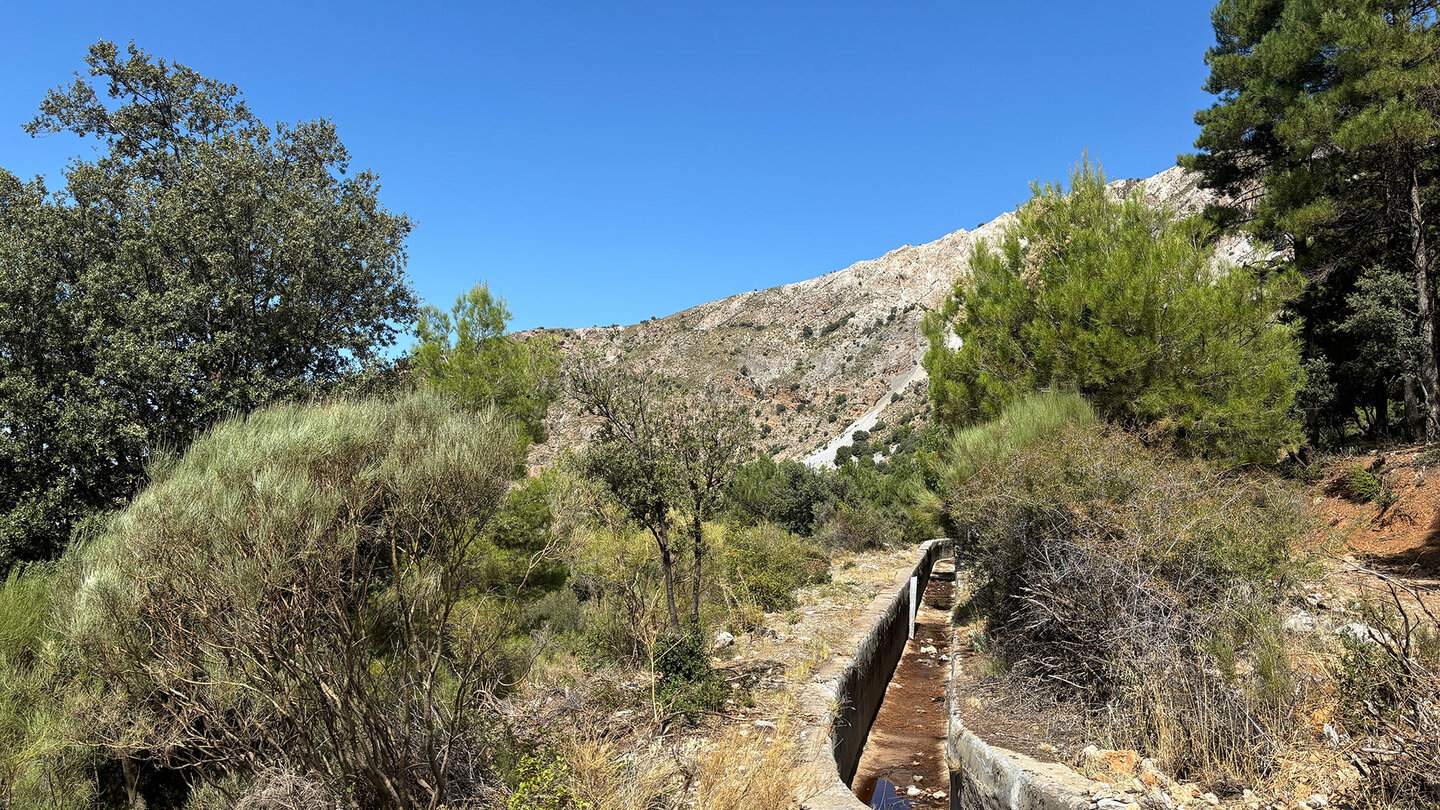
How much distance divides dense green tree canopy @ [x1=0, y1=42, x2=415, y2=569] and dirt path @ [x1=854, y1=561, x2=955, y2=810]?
977 centimetres

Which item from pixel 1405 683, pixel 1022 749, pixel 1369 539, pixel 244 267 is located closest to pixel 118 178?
pixel 244 267

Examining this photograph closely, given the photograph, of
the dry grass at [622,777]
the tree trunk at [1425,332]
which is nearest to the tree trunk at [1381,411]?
the tree trunk at [1425,332]

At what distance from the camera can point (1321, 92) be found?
15.4 metres

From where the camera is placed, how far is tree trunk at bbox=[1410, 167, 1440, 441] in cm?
1428

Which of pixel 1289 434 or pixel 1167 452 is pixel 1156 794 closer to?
pixel 1167 452

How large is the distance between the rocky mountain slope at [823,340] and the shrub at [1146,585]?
43.4 metres

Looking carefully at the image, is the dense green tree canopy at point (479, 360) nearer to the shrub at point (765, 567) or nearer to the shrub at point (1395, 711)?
the shrub at point (765, 567)

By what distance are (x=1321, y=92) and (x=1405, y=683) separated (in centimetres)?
1722

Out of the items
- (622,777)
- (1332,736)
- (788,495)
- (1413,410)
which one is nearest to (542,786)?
(622,777)

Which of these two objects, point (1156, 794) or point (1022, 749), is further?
point (1022, 749)

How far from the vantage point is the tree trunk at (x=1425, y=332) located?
14.3 meters

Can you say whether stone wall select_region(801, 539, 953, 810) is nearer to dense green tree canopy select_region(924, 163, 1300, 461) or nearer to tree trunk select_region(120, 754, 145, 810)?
dense green tree canopy select_region(924, 163, 1300, 461)

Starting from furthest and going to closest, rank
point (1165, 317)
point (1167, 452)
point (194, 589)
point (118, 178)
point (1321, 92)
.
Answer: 1. point (1321, 92)
2. point (118, 178)
3. point (1165, 317)
4. point (1167, 452)
5. point (194, 589)

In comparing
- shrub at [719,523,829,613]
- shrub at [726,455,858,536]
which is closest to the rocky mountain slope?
shrub at [726,455,858,536]
